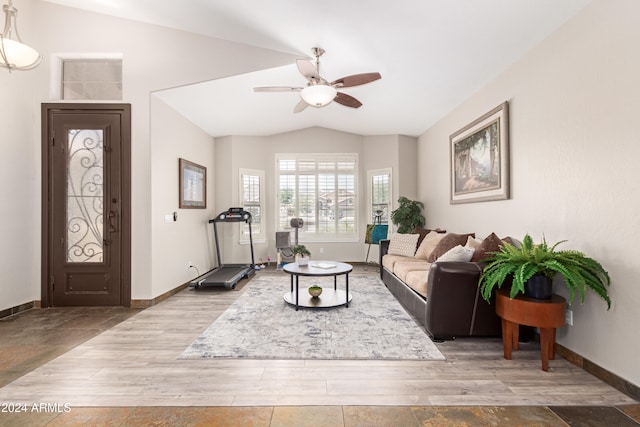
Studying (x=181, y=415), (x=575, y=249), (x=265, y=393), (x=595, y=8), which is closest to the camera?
(x=181, y=415)

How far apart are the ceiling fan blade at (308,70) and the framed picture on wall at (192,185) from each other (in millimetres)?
2805

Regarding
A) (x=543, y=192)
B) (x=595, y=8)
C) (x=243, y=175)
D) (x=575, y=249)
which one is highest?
(x=595, y=8)

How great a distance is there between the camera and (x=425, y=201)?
20.2 ft

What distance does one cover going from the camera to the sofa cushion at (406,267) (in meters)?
3.87

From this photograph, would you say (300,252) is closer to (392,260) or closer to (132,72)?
(392,260)

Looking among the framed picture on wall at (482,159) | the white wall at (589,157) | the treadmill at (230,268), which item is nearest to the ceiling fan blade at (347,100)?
the framed picture on wall at (482,159)

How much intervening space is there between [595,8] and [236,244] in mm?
6254

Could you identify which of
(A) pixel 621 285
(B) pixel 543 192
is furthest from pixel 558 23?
(A) pixel 621 285

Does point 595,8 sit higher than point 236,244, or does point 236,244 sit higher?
point 595,8

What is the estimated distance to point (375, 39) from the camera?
3289 mm

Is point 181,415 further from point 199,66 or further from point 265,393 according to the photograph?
point 199,66

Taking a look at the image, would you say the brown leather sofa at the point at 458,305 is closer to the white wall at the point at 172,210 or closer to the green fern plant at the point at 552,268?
the green fern plant at the point at 552,268

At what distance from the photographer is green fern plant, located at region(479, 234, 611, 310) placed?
84.7 inches

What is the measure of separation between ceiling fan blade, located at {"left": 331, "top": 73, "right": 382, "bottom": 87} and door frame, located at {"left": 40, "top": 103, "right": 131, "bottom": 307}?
2865 millimetres
